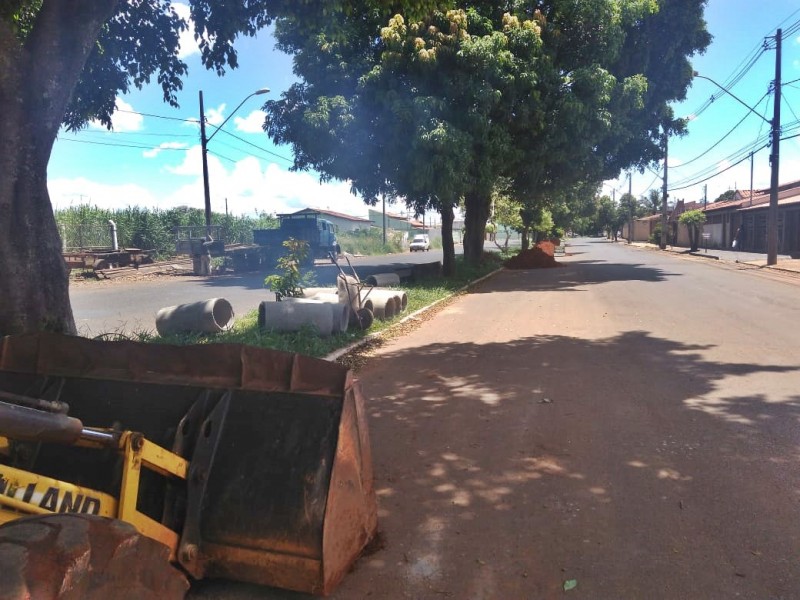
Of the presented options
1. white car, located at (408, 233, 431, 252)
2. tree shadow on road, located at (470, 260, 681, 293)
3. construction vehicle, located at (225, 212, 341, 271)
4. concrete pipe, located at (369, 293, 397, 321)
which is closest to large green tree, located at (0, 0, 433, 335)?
concrete pipe, located at (369, 293, 397, 321)

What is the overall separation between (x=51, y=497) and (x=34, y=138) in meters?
3.82

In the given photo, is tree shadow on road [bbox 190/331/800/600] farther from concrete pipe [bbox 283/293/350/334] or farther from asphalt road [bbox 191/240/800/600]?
concrete pipe [bbox 283/293/350/334]

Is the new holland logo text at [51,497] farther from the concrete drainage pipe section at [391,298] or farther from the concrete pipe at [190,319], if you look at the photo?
the concrete drainage pipe section at [391,298]

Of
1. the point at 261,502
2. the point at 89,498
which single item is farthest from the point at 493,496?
the point at 89,498

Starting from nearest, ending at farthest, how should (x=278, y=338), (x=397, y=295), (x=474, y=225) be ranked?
(x=278, y=338) → (x=397, y=295) → (x=474, y=225)

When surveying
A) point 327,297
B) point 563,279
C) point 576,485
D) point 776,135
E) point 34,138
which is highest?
point 776,135

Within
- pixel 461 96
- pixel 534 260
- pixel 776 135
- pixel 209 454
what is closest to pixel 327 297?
pixel 209 454

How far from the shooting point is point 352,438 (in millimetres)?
2773

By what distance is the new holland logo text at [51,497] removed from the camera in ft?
6.65

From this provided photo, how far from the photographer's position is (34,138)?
4.87m

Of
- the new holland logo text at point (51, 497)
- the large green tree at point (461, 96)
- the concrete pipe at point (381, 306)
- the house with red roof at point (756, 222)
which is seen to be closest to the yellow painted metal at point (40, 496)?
the new holland logo text at point (51, 497)

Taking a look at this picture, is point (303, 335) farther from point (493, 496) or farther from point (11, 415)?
point (11, 415)

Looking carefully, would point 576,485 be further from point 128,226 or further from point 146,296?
point 128,226

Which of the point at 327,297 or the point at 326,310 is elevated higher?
the point at 327,297
